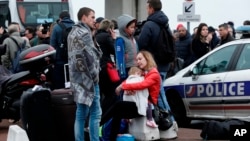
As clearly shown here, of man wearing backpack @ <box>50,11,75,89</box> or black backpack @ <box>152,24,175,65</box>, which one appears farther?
man wearing backpack @ <box>50,11,75,89</box>

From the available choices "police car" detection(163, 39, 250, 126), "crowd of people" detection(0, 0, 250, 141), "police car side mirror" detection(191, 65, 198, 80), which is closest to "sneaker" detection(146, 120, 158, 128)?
"crowd of people" detection(0, 0, 250, 141)

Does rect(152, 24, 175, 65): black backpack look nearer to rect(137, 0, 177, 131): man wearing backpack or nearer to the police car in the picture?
rect(137, 0, 177, 131): man wearing backpack

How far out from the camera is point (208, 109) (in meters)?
11.5

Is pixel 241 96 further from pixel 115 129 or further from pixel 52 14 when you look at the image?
pixel 52 14

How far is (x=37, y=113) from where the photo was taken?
9219 millimetres

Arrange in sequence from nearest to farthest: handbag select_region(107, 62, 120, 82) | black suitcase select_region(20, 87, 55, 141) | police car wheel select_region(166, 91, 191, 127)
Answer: black suitcase select_region(20, 87, 55, 141), handbag select_region(107, 62, 120, 82), police car wheel select_region(166, 91, 191, 127)

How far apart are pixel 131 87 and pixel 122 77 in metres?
0.83

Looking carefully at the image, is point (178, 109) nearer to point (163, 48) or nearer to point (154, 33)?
point (163, 48)

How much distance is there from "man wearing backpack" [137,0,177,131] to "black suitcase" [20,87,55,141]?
1953 mm

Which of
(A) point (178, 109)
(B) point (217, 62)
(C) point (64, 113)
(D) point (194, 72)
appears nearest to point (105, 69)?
(C) point (64, 113)

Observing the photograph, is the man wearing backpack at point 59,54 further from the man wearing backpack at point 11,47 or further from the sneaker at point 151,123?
the sneaker at point 151,123

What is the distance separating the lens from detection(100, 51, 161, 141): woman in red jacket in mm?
9570

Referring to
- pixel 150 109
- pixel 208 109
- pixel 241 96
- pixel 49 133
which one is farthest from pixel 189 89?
pixel 49 133

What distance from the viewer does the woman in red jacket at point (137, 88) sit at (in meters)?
9.57
